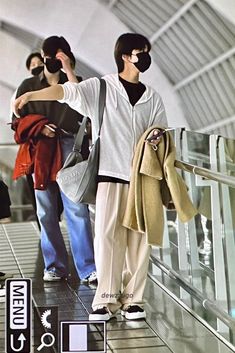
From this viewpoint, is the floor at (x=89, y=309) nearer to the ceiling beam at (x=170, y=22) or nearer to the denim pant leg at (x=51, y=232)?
the denim pant leg at (x=51, y=232)

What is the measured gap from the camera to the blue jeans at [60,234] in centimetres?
401

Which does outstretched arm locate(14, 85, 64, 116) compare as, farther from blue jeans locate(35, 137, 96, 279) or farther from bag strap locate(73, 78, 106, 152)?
blue jeans locate(35, 137, 96, 279)

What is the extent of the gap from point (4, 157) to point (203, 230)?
3.33 ft

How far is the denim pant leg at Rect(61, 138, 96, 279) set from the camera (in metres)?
Answer: 4.01

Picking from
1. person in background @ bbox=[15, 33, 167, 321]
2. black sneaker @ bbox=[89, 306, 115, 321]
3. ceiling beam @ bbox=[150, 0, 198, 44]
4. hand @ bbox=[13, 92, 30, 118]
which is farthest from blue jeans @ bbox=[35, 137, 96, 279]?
ceiling beam @ bbox=[150, 0, 198, 44]

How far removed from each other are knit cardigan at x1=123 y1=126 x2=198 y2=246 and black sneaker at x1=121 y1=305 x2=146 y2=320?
0.31 metres

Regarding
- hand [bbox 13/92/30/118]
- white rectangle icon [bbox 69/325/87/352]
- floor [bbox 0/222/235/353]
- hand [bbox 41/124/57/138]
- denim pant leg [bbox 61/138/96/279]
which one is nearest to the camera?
white rectangle icon [bbox 69/325/87/352]

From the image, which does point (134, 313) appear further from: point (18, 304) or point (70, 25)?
point (70, 25)

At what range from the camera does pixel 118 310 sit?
13.1 feet

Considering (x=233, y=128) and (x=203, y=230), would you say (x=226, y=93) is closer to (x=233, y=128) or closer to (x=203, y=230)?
(x=233, y=128)

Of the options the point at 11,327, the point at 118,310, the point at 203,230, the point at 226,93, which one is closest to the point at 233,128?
the point at 226,93

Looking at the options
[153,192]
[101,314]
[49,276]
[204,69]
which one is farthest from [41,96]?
[101,314]

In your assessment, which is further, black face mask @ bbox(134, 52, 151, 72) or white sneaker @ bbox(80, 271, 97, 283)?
white sneaker @ bbox(80, 271, 97, 283)

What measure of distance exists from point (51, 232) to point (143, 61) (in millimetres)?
849
